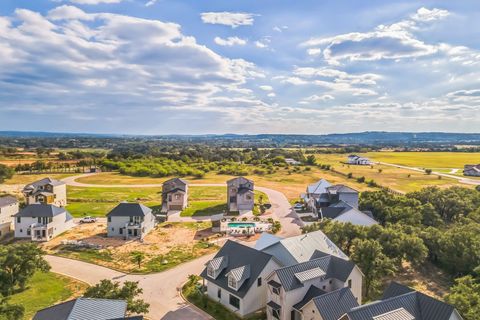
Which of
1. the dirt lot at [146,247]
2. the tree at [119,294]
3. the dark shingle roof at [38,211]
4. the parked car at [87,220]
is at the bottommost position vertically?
the dirt lot at [146,247]

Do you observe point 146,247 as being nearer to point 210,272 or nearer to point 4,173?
point 210,272

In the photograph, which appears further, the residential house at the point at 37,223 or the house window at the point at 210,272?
the residential house at the point at 37,223

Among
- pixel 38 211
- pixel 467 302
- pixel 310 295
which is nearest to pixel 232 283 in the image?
pixel 310 295

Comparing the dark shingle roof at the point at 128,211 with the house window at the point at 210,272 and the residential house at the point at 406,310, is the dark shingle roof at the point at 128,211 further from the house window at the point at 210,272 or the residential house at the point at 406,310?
the residential house at the point at 406,310

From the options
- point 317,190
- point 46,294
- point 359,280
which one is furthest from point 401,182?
point 46,294

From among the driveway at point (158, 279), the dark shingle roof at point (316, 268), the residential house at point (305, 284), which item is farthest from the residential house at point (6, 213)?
the dark shingle roof at point (316, 268)

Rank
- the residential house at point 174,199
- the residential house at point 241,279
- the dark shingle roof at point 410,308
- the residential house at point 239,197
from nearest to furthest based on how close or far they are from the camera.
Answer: the dark shingle roof at point 410,308 → the residential house at point 241,279 → the residential house at point 174,199 → the residential house at point 239,197
